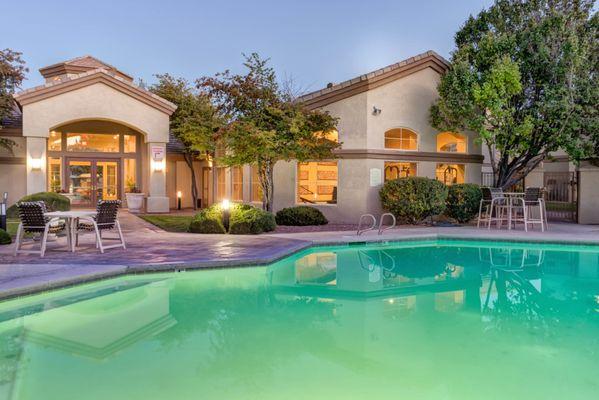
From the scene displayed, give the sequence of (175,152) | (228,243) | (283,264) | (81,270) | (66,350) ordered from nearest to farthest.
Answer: (66,350) < (81,270) < (283,264) < (228,243) < (175,152)

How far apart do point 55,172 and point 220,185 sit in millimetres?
6917

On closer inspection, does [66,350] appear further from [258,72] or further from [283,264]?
[258,72]

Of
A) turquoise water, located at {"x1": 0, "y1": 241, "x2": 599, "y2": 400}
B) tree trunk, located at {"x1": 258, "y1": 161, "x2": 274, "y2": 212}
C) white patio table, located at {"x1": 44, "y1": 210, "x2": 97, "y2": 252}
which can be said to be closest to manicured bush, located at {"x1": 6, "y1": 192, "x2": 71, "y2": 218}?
white patio table, located at {"x1": 44, "y1": 210, "x2": 97, "y2": 252}

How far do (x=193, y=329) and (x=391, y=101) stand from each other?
12.8m

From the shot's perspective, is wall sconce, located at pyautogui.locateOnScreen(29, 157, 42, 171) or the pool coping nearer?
the pool coping

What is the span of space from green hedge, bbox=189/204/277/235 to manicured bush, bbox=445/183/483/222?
6472mm

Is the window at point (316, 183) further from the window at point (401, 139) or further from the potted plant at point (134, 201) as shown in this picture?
the potted plant at point (134, 201)

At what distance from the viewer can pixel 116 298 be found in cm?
698

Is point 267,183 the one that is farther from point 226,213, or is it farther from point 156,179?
point 156,179

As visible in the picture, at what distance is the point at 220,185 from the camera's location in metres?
22.4

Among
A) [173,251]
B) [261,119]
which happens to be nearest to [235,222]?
[261,119]

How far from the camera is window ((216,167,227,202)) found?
21823mm

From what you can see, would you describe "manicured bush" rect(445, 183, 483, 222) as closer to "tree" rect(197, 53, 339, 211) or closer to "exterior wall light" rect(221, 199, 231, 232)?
"tree" rect(197, 53, 339, 211)

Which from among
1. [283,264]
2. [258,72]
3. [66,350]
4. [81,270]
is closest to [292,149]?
[258,72]
